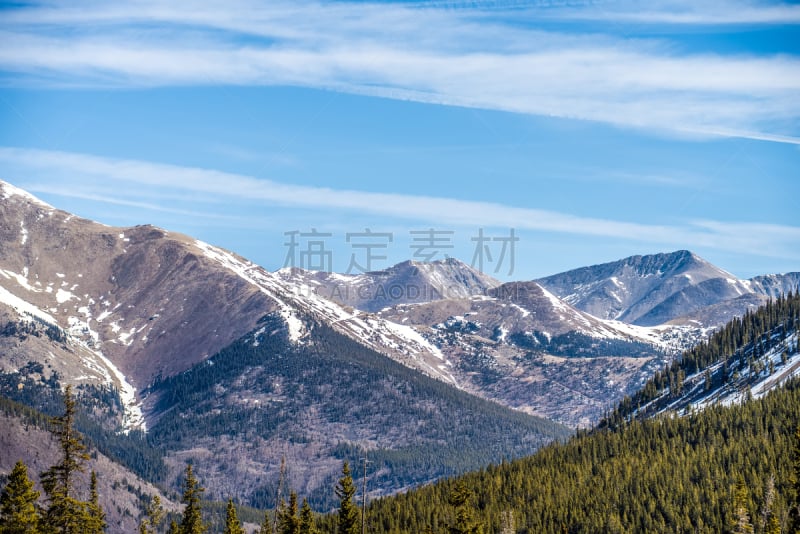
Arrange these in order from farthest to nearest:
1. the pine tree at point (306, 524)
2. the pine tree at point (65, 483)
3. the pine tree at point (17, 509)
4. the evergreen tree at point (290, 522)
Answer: the pine tree at point (306, 524)
the evergreen tree at point (290, 522)
the pine tree at point (17, 509)
the pine tree at point (65, 483)

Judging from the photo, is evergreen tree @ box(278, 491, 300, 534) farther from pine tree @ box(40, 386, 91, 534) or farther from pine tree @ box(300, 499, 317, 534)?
pine tree @ box(40, 386, 91, 534)

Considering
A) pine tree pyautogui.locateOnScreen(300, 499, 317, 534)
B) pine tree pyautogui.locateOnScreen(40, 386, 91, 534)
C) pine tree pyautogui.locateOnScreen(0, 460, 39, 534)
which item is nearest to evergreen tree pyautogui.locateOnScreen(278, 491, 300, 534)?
pine tree pyautogui.locateOnScreen(300, 499, 317, 534)

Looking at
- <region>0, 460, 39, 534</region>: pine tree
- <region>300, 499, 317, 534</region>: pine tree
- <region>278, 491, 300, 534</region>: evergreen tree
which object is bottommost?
<region>300, 499, 317, 534</region>: pine tree

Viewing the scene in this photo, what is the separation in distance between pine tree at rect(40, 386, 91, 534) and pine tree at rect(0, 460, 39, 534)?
1826 mm

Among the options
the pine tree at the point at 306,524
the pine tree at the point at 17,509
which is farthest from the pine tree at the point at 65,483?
the pine tree at the point at 306,524

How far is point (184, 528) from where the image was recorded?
13288 centimetres

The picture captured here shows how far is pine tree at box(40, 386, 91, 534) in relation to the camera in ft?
336

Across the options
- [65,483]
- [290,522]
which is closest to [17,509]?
[65,483]

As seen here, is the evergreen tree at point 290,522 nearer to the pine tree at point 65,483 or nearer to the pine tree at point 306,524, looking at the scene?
the pine tree at point 306,524

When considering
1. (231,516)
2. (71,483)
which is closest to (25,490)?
(71,483)

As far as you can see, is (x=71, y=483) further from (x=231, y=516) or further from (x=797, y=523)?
(x=797, y=523)

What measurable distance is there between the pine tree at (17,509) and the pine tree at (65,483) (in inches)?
71.9

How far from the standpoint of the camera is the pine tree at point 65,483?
10256cm

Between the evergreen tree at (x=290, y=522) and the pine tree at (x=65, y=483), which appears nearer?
the pine tree at (x=65, y=483)
